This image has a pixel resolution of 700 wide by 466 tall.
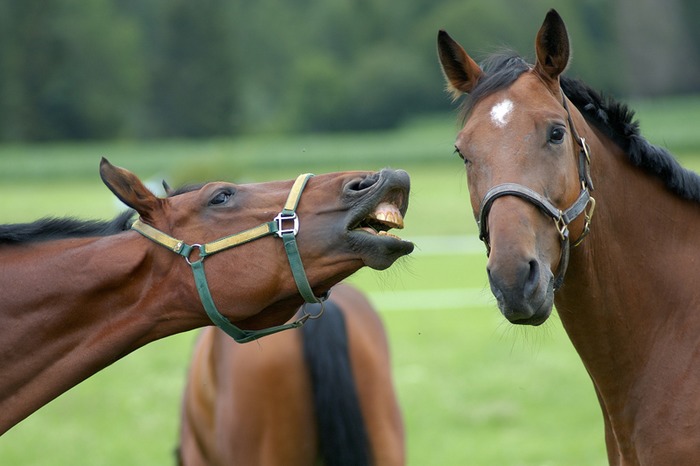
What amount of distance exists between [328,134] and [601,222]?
58135 mm

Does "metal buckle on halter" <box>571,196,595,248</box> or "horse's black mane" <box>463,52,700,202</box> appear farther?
"horse's black mane" <box>463,52,700,202</box>

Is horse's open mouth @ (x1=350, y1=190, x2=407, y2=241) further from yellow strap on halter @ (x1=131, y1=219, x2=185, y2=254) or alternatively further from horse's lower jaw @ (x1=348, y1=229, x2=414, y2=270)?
yellow strap on halter @ (x1=131, y1=219, x2=185, y2=254)

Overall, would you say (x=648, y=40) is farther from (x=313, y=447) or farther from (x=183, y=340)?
(x=313, y=447)

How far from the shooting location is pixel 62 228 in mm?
3754

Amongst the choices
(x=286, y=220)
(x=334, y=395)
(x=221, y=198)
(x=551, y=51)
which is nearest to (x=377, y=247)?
(x=286, y=220)

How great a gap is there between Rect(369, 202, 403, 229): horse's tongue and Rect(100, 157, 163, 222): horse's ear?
861 millimetres

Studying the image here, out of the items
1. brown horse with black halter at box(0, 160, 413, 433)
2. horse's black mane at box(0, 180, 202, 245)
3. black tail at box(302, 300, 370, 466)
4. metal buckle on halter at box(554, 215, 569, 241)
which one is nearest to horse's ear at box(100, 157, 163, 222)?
brown horse with black halter at box(0, 160, 413, 433)

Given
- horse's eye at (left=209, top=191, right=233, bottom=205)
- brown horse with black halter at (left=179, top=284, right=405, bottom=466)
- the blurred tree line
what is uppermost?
the blurred tree line

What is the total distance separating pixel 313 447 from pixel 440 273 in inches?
527

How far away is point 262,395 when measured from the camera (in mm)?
5016

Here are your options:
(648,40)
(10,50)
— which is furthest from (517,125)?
(10,50)

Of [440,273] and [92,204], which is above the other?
[92,204]

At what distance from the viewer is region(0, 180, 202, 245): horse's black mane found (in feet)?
12.1

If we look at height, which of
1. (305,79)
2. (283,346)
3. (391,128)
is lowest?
(283,346)
